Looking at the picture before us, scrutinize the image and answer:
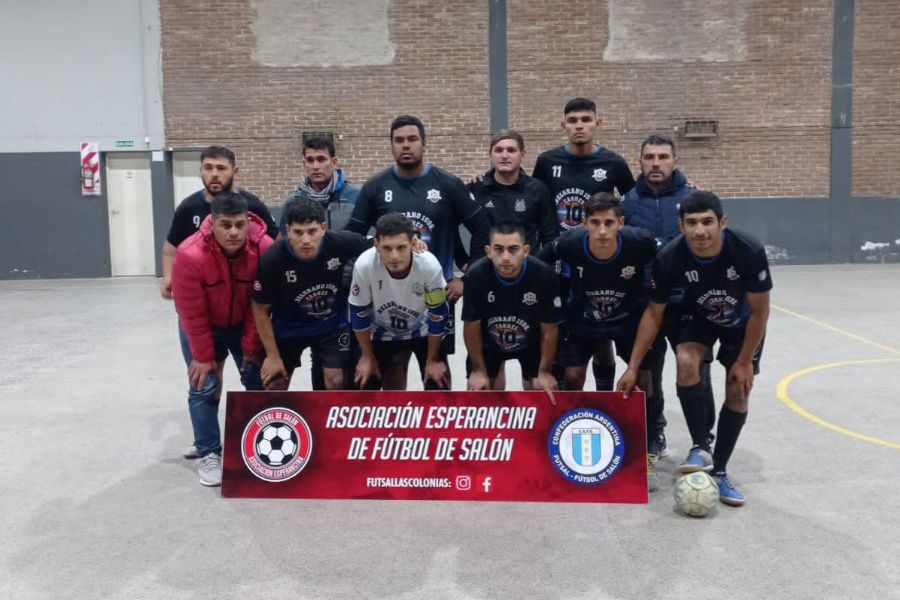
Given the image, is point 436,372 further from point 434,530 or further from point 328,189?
point 328,189

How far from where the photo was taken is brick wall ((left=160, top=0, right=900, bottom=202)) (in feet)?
49.6

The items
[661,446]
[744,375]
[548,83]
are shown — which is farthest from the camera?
[548,83]

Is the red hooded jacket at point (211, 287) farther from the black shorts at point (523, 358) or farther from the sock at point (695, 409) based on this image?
the sock at point (695, 409)

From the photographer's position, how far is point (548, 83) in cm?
1528

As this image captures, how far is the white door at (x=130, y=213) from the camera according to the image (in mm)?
15797

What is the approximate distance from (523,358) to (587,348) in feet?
1.27

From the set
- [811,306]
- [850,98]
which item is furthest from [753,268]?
[850,98]

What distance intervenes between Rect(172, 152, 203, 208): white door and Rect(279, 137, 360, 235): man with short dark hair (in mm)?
11282

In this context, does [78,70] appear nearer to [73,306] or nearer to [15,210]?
[15,210]

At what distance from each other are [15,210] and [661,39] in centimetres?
1339

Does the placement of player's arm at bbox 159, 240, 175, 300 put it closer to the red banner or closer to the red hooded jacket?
the red hooded jacket

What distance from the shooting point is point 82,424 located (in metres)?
5.59

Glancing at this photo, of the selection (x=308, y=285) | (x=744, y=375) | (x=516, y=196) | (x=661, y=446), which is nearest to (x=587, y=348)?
(x=661, y=446)

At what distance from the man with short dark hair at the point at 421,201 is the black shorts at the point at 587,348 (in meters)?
0.76
